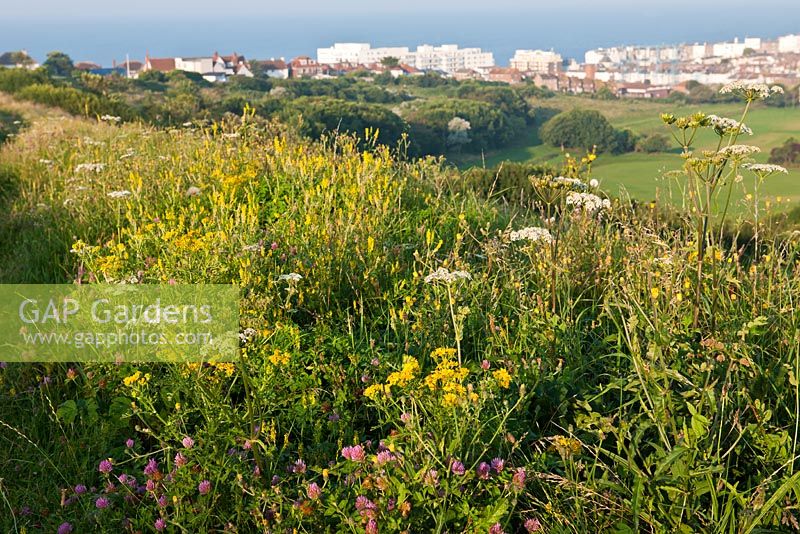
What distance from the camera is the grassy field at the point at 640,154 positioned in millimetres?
18800

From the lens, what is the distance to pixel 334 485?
2258 millimetres

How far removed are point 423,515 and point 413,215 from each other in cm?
328

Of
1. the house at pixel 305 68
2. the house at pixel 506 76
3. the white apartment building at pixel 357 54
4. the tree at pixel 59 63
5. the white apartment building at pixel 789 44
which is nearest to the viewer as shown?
the tree at pixel 59 63

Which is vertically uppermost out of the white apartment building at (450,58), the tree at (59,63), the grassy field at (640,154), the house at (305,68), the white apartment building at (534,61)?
the white apartment building at (450,58)

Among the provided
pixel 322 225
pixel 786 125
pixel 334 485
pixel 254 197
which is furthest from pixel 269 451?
pixel 786 125

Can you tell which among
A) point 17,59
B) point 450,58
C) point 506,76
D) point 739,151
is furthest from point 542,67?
point 739,151

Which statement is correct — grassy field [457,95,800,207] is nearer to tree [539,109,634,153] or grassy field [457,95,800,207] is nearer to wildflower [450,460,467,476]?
tree [539,109,634,153]

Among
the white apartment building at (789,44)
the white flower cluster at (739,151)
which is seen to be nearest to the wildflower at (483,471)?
the white flower cluster at (739,151)

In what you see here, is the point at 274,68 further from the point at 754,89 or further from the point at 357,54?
the point at 357,54

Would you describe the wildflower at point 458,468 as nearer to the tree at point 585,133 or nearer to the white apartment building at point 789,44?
the tree at point 585,133

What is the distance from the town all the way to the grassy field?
454 cm

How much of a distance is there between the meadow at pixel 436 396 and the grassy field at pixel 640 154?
38.3ft

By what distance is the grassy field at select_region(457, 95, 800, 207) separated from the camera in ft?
61.7

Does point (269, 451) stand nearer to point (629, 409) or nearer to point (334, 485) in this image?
point (334, 485)
